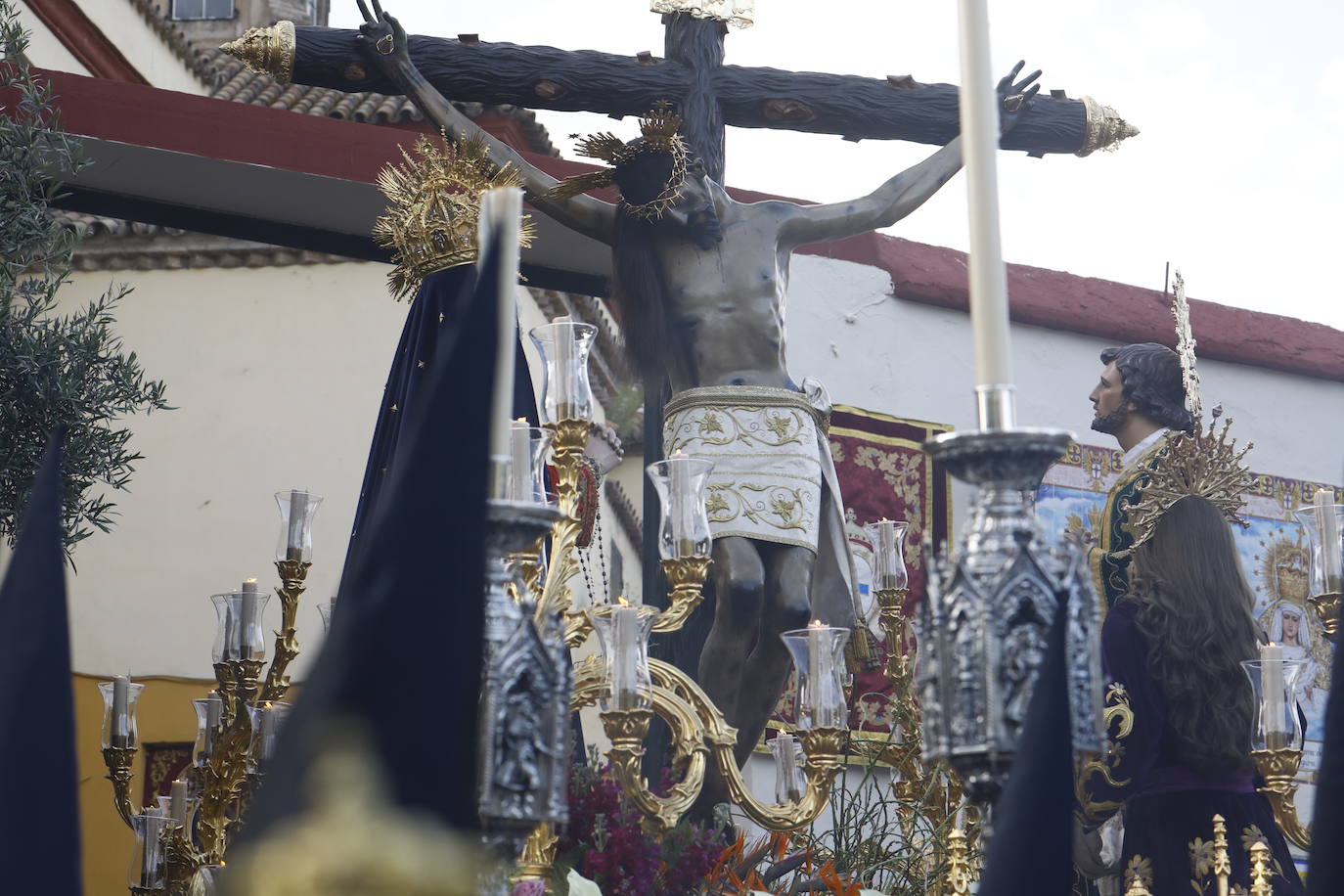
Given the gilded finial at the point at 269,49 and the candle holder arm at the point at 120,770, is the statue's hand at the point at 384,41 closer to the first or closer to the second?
the gilded finial at the point at 269,49

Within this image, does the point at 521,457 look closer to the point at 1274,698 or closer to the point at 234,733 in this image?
the point at 1274,698

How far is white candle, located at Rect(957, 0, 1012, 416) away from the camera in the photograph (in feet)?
5.63

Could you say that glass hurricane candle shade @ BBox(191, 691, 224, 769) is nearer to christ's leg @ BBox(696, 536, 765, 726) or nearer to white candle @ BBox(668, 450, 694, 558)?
christ's leg @ BBox(696, 536, 765, 726)

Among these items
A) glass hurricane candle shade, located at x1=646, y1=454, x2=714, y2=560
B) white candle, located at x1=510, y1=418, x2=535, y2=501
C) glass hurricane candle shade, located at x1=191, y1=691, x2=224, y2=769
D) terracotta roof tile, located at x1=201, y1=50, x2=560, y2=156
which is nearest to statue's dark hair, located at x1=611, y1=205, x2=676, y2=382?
glass hurricane candle shade, located at x1=191, y1=691, x2=224, y2=769

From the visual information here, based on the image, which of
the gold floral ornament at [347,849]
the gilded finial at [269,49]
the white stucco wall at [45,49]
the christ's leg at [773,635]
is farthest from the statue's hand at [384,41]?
the white stucco wall at [45,49]

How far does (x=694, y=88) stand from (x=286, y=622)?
2.54 m

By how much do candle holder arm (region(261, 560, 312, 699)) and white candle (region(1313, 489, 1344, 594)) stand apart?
2.35m

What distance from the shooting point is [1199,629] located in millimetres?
4734

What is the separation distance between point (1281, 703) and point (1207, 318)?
18.5 feet

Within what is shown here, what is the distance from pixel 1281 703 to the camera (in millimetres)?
3383

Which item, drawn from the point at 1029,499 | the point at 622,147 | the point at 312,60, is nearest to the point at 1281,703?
the point at 1029,499

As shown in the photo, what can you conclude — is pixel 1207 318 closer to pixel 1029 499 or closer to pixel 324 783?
pixel 1029 499

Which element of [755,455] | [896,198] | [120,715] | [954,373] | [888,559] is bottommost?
[120,715]

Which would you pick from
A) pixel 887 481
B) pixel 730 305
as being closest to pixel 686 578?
pixel 730 305
